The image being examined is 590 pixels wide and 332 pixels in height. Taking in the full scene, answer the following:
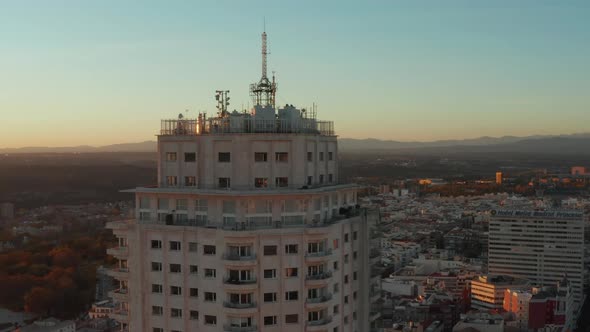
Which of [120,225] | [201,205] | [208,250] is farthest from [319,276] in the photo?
[120,225]

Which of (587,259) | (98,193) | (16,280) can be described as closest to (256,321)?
(16,280)

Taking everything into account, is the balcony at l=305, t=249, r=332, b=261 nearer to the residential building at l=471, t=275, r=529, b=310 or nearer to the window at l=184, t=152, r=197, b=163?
the window at l=184, t=152, r=197, b=163

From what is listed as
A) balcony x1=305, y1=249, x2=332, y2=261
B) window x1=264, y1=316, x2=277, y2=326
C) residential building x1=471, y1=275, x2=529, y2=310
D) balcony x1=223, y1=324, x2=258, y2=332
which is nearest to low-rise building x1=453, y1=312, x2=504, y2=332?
residential building x1=471, y1=275, x2=529, y2=310

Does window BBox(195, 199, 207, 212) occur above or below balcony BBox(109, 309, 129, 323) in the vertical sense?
above

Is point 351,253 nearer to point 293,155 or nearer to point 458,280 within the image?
point 293,155

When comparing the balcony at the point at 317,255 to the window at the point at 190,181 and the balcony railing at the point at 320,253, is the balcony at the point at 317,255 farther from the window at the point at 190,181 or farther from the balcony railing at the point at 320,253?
the window at the point at 190,181

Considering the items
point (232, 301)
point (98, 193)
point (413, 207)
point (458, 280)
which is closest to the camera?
point (232, 301)
